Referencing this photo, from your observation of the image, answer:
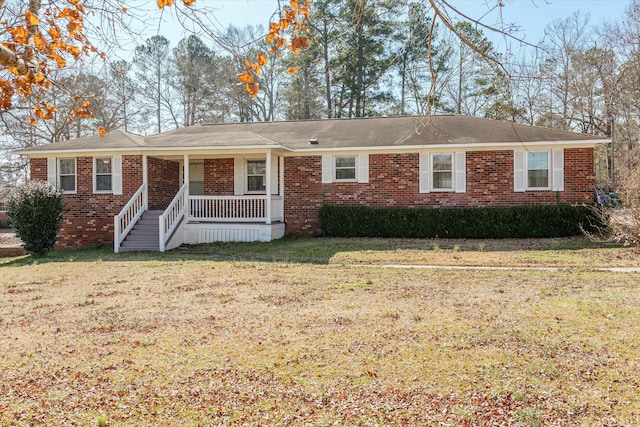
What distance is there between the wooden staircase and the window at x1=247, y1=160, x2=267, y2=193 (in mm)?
3528

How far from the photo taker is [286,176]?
1777cm

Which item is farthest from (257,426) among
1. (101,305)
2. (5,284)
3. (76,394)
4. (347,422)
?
(5,284)

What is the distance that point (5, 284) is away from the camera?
9.38m

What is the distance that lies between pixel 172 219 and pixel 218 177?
346cm

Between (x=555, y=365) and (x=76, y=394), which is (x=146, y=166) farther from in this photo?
(x=555, y=365)

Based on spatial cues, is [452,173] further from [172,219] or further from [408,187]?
[172,219]

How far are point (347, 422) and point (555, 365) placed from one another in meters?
2.08

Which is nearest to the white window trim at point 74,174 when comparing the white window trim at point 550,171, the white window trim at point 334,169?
the white window trim at point 334,169

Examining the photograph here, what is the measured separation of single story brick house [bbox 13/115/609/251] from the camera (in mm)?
15883

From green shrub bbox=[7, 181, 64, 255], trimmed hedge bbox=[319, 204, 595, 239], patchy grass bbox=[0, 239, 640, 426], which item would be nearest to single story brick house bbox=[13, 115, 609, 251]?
trimmed hedge bbox=[319, 204, 595, 239]

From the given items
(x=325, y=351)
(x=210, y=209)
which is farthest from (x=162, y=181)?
(x=325, y=351)

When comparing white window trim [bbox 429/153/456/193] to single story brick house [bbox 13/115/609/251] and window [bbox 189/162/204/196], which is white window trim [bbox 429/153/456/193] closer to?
single story brick house [bbox 13/115/609/251]

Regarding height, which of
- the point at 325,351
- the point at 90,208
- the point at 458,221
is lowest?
the point at 325,351

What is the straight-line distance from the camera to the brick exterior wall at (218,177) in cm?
1845
